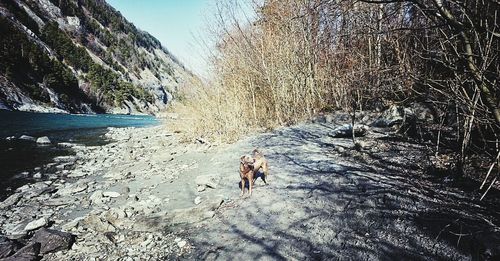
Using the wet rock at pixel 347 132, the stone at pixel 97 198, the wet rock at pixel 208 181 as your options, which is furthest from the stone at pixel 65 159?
the wet rock at pixel 347 132

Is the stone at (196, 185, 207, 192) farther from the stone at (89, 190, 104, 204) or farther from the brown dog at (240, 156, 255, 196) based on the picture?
the stone at (89, 190, 104, 204)

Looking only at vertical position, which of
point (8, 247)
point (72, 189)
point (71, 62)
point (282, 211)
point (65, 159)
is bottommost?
point (65, 159)

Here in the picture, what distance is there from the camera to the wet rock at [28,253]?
479 centimetres

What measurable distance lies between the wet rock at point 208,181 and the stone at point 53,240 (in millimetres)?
2761

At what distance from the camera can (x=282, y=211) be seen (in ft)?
17.7

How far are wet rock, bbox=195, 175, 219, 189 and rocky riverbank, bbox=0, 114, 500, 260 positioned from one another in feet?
0.11

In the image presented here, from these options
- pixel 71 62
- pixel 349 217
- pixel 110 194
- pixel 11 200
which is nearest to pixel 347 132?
pixel 349 217

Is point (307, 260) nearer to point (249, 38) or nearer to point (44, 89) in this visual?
point (249, 38)

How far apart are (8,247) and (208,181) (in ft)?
12.0

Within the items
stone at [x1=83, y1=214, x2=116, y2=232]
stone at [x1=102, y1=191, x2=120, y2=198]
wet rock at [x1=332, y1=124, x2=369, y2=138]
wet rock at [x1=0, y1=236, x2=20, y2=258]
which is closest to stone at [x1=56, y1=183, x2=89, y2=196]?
stone at [x1=102, y1=191, x2=120, y2=198]

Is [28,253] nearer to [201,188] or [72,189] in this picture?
[201,188]

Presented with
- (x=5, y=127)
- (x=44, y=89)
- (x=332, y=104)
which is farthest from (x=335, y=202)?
(x=44, y=89)

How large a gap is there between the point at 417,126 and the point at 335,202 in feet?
16.9

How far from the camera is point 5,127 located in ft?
73.2
